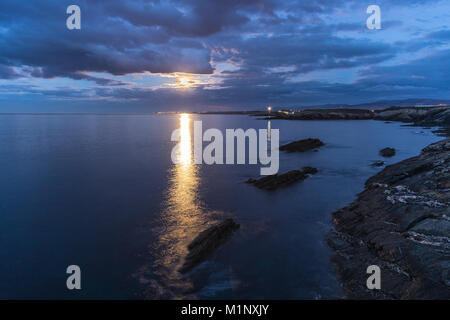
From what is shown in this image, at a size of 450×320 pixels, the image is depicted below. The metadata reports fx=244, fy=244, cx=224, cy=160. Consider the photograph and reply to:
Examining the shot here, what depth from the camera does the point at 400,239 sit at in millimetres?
13344

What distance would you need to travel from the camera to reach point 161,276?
13445 mm

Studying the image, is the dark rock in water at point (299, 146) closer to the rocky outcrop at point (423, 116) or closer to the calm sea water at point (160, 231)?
the calm sea water at point (160, 231)

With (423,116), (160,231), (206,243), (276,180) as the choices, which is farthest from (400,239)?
(423,116)

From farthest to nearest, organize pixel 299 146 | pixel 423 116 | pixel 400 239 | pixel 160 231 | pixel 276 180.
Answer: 1. pixel 423 116
2. pixel 299 146
3. pixel 276 180
4. pixel 160 231
5. pixel 400 239

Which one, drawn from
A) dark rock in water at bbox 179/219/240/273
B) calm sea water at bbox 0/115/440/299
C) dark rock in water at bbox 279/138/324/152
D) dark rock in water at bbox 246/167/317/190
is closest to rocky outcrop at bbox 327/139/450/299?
calm sea water at bbox 0/115/440/299

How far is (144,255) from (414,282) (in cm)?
1428

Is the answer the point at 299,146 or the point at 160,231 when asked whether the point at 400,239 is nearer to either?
the point at 160,231

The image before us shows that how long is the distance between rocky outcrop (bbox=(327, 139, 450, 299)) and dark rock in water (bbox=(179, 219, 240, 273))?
7038 mm

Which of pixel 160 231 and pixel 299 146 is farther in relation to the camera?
pixel 299 146

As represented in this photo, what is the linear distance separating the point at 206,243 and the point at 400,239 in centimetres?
1117

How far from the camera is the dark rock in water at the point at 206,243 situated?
14602 millimetres

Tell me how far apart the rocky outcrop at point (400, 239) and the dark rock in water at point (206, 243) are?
704 cm
